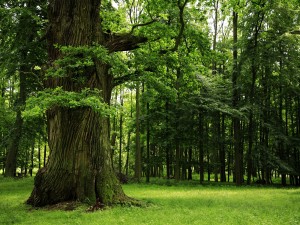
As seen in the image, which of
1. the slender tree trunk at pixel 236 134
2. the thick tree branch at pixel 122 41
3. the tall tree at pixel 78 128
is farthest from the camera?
the slender tree trunk at pixel 236 134

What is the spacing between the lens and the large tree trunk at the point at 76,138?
11047 millimetres

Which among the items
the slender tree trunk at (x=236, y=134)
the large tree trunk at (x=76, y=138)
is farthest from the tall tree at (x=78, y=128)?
the slender tree trunk at (x=236, y=134)

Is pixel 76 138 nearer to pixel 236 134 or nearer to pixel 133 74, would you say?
pixel 133 74

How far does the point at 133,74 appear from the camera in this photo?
12.2 metres

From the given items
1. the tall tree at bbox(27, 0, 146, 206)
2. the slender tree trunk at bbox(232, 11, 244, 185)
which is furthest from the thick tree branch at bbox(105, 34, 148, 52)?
the slender tree trunk at bbox(232, 11, 244, 185)

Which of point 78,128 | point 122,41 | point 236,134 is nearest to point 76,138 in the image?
point 78,128

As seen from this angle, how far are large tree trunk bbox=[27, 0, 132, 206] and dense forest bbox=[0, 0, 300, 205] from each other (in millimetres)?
35

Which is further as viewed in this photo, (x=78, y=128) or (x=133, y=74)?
(x=133, y=74)

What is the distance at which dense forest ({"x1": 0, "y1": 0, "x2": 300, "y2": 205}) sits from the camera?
435 inches

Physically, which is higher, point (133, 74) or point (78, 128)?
point (133, 74)

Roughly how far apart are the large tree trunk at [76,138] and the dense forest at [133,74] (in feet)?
0.12

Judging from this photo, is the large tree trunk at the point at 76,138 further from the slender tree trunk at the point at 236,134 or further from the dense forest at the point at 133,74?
the slender tree trunk at the point at 236,134

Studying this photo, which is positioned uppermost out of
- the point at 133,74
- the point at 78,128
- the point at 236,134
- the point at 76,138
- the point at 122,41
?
the point at 122,41

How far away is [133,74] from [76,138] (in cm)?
320
